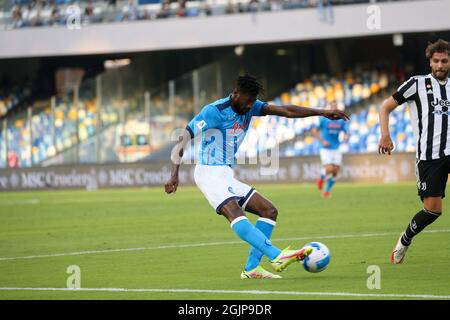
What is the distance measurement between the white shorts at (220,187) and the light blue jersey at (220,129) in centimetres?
10

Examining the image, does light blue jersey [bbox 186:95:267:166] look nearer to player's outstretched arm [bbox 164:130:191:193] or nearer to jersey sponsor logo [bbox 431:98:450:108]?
player's outstretched arm [bbox 164:130:191:193]

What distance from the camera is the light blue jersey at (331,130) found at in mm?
28781

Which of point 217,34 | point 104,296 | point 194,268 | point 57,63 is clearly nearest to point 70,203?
point 217,34

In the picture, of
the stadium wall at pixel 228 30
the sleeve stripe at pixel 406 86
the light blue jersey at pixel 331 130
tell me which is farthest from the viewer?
the stadium wall at pixel 228 30

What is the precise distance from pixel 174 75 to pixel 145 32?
561cm

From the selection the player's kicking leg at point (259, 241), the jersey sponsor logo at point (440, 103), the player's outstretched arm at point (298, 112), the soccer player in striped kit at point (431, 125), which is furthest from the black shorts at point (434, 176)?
the player's kicking leg at point (259, 241)

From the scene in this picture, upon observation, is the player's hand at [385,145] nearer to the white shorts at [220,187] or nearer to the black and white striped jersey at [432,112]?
the black and white striped jersey at [432,112]

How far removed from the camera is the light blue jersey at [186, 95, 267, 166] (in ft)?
37.1

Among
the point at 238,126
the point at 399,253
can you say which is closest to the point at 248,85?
the point at 238,126

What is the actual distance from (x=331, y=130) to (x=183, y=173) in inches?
408

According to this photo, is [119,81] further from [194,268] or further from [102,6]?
[194,268]

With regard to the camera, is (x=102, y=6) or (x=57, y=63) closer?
(x=102, y=6)

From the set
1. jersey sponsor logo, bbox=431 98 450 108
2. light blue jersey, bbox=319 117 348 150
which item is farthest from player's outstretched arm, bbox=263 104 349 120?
light blue jersey, bbox=319 117 348 150
